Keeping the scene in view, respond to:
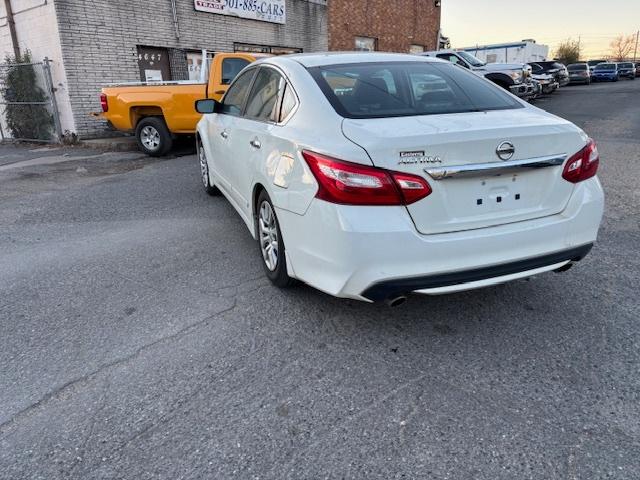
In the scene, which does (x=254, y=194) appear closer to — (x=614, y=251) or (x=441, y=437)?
(x=441, y=437)

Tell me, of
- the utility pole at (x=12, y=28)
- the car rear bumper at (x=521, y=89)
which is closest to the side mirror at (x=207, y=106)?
the utility pole at (x=12, y=28)

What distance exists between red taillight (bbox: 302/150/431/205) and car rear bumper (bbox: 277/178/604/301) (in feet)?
0.16

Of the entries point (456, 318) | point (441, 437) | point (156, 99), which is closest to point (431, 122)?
point (456, 318)

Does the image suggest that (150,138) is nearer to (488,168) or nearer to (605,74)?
(488,168)

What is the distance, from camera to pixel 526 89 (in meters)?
16.6

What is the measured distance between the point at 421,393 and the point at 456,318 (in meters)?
0.86

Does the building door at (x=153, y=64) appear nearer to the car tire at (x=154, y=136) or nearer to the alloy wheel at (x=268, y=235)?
the car tire at (x=154, y=136)

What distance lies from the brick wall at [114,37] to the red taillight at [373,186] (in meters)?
11.8

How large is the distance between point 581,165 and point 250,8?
586 inches

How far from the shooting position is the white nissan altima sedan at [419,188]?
2.62m

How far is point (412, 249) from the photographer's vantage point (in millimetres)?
2637

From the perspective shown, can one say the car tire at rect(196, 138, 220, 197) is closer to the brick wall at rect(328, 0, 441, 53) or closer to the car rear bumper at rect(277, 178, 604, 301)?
the car rear bumper at rect(277, 178, 604, 301)

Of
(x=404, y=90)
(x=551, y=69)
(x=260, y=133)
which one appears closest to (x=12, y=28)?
(x=260, y=133)

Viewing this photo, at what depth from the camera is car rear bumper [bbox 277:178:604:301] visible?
2.62 metres
